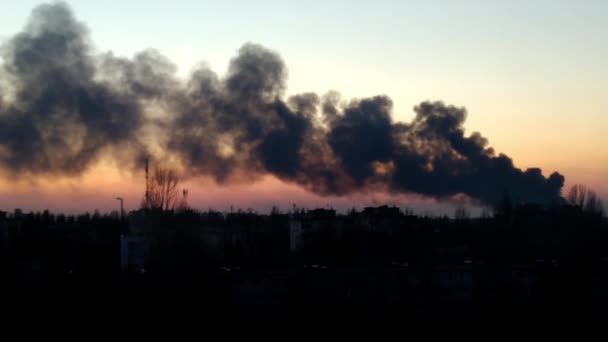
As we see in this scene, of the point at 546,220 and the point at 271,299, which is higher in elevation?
the point at 546,220

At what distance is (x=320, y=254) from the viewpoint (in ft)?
120

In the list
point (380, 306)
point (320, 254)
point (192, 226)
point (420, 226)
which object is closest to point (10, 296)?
point (380, 306)

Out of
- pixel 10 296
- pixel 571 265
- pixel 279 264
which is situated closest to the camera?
pixel 10 296

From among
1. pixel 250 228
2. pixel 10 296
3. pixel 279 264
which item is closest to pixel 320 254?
pixel 279 264

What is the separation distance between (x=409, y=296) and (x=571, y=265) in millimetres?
6693

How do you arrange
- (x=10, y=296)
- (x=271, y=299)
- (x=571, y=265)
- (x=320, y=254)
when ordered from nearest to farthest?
(x=10, y=296)
(x=271, y=299)
(x=571, y=265)
(x=320, y=254)

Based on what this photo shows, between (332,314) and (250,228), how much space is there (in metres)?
23.1

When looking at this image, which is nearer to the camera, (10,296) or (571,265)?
(10,296)

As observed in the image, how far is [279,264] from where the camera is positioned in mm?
32938

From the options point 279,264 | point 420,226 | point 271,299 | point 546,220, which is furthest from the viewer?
point 420,226

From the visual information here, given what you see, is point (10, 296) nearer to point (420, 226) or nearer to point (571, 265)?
point (571, 265)

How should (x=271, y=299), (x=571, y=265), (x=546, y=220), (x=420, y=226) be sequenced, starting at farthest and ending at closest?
1. (x=420, y=226)
2. (x=546, y=220)
3. (x=571, y=265)
4. (x=271, y=299)

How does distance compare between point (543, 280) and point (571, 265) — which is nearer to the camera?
point (543, 280)

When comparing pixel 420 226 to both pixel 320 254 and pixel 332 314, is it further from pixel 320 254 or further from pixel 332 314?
pixel 332 314
